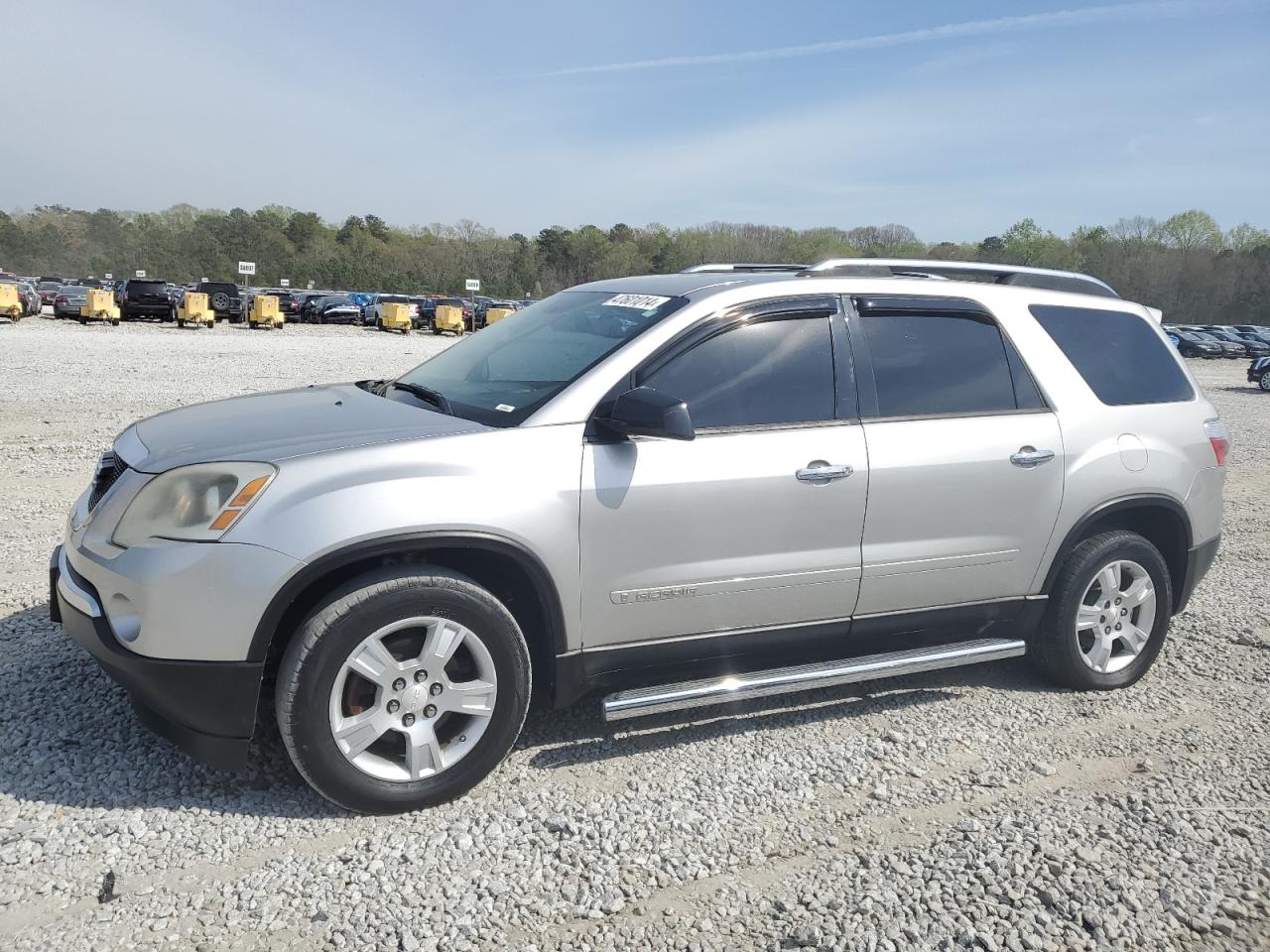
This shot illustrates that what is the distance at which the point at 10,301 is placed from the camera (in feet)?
105

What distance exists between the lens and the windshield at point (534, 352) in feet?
11.9

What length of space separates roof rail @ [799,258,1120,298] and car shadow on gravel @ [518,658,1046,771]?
1.87 metres

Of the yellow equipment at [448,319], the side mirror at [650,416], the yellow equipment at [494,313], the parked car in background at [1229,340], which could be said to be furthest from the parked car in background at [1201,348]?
the side mirror at [650,416]

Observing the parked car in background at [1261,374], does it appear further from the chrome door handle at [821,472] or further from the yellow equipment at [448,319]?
the yellow equipment at [448,319]

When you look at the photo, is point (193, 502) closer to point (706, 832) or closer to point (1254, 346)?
point (706, 832)

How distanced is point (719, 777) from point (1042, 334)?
2512 millimetres

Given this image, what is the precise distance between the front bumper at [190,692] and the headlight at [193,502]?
0.30 metres

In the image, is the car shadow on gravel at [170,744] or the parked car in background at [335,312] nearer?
the car shadow on gravel at [170,744]

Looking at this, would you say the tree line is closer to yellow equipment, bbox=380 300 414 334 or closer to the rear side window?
yellow equipment, bbox=380 300 414 334

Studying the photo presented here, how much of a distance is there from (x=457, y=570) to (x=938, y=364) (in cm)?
221

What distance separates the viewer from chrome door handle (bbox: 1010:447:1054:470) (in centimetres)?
415

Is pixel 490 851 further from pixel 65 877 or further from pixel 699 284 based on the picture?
Answer: pixel 699 284

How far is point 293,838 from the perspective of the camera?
3.09 meters

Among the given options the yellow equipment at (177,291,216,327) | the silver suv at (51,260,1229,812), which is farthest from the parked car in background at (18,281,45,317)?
the silver suv at (51,260,1229,812)
